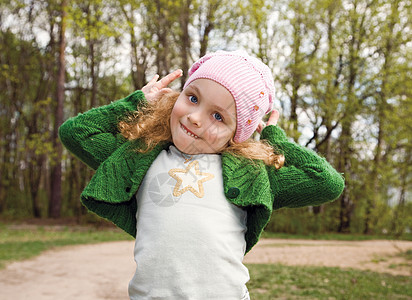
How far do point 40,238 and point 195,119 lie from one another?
35.2ft

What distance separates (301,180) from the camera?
72.0 inches

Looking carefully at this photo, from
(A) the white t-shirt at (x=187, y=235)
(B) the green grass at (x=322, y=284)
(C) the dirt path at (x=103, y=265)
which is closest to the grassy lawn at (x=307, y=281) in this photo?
(B) the green grass at (x=322, y=284)

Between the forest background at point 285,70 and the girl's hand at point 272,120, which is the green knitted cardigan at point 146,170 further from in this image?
the forest background at point 285,70

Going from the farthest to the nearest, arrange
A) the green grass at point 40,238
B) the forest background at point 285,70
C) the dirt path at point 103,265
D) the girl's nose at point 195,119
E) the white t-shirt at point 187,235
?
the forest background at point 285,70 → the green grass at point 40,238 → the dirt path at point 103,265 → the girl's nose at point 195,119 → the white t-shirt at point 187,235

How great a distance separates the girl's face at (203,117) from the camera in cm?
171

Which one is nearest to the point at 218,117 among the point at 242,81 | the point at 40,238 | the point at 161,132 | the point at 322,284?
the point at 242,81

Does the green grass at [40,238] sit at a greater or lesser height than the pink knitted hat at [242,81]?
lesser

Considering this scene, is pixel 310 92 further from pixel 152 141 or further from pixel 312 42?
pixel 152 141

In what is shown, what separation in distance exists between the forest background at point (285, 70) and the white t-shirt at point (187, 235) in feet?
35.1

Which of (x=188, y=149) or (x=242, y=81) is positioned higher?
(x=242, y=81)

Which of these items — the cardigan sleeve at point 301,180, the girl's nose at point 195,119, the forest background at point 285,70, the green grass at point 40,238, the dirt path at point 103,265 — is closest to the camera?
the girl's nose at point 195,119

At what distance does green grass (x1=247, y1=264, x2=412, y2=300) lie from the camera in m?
5.98

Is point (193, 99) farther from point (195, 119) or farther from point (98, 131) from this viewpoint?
point (98, 131)

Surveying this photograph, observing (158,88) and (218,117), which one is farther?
(158,88)
